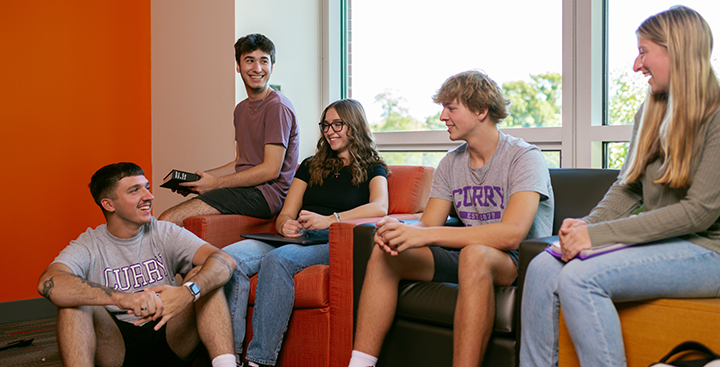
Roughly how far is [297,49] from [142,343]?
7.75 ft

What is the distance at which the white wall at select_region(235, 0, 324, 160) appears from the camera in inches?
139

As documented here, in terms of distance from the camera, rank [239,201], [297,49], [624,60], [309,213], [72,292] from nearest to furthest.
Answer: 1. [72,292]
2. [309,213]
3. [624,60]
4. [239,201]
5. [297,49]

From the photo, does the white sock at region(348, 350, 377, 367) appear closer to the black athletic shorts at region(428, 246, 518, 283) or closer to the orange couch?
the orange couch

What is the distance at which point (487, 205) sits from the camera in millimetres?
1979

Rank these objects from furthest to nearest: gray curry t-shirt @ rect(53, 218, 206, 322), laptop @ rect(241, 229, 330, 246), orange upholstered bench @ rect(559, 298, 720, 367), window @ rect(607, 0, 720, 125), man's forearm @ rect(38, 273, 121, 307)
→ window @ rect(607, 0, 720, 125) → laptop @ rect(241, 229, 330, 246) → gray curry t-shirt @ rect(53, 218, 206, 322) → man's forearm @ rect(38, 273, 121, 307) → orange upholstered bench @ rect(559, 298, 720, 367)

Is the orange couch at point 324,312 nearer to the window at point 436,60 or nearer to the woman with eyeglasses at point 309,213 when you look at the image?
the woman with eyeglasses at point 309,213

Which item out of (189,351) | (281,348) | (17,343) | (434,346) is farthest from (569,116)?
(17,343)

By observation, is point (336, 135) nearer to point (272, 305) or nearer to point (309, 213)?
point (309, 213)

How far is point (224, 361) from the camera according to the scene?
6.34ft

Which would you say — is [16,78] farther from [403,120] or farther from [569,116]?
[569,116]

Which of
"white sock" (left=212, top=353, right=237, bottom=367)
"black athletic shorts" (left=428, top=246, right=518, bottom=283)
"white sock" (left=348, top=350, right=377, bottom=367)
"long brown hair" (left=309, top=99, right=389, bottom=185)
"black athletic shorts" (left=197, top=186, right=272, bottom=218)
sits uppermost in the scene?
"long brown hair" (left=309, top=99, right=389, bottom=185)

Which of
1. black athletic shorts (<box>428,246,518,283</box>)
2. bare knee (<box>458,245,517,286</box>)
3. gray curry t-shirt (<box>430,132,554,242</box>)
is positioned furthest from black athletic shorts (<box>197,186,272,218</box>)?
bare knee (<box>458,245,517,286</box>)

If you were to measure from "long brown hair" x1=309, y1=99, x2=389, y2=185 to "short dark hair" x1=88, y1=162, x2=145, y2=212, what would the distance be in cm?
84

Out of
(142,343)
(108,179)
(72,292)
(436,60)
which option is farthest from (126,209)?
(436,60)
